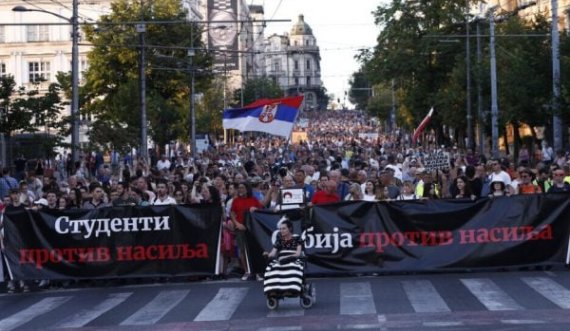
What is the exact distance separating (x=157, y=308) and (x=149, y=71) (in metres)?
51.5

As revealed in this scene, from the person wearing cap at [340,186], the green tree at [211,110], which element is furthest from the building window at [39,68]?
the person wearing cap at [340,186]

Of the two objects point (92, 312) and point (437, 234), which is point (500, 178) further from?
point (92, 312)

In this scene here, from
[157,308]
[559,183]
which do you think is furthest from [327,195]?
[157,308]

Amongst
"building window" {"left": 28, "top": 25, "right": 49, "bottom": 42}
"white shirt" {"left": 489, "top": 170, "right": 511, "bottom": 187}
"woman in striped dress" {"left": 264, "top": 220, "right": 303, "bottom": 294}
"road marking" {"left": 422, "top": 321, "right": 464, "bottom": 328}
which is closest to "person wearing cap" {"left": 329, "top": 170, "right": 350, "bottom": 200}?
"white shirt" {"left": 489, "top": 170, "right": 511, "bottom": 187}

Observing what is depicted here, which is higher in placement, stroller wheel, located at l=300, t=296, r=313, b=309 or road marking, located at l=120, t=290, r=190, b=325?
stroller wheel, located at l=300, t=296, r=313, b=309

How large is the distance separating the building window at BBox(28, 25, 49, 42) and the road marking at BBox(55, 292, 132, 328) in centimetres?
8057

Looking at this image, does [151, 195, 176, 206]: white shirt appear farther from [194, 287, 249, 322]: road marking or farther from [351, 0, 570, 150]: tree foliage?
[351, 0, 570, 150]: tree foliage

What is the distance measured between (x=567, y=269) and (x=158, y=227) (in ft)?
20.3

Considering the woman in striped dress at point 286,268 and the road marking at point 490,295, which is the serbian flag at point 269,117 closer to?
the road marking at point 490,295

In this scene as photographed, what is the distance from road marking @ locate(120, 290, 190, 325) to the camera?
15.4m

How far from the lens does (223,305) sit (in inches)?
651

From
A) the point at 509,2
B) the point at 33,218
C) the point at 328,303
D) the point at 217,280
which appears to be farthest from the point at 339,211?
the point at 509,2

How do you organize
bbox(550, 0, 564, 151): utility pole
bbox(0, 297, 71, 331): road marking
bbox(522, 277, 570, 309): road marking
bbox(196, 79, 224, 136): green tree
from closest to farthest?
bbox(522, 277, 570, 309): road marking → bbox(0, 297, 71, 331): road marking → bbox(550, 0, 564, 151): utility pole → bbox(196, 79, 224, 136): green tree

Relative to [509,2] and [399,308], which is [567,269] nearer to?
[399,308]
